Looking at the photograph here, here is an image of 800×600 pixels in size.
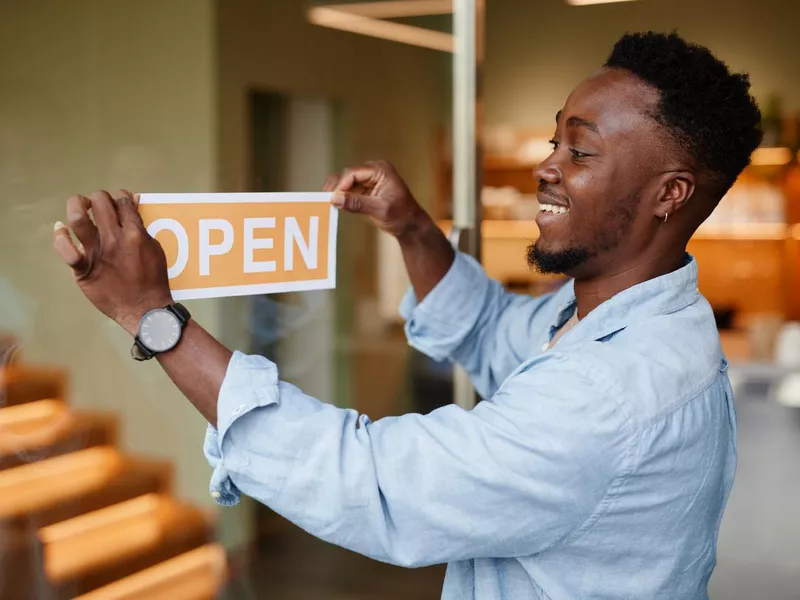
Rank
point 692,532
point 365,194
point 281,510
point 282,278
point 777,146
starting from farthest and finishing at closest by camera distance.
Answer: point 777,146 → point 365,194 → point 282,278 → point 692,532 → point 281,510

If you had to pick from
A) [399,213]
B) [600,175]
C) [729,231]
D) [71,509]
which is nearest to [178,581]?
[71,509]

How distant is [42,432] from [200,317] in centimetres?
51

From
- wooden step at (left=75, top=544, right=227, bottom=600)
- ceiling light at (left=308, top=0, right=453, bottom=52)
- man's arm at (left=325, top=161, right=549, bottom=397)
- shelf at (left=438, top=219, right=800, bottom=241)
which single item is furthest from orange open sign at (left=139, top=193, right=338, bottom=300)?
shelf at (left=438, top=219, right=800, bottom=241)

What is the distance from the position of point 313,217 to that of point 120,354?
0.76 m

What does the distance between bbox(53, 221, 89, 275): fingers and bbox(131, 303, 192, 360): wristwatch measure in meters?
0.08

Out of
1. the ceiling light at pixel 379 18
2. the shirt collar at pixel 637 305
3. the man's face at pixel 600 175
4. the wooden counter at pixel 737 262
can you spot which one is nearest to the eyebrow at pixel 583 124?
the man's face at pixel 600 175

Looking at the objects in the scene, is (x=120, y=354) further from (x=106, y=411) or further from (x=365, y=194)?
(x=365, y=194)

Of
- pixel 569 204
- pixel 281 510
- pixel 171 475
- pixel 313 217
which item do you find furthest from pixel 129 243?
pixel 171 475

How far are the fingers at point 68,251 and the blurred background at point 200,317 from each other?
28.0 inches

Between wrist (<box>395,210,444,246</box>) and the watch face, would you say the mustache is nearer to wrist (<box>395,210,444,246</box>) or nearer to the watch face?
wrist (<box>395,210,444,246</box>)

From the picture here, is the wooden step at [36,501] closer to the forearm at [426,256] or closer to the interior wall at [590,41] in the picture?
the forearm at [426,256]

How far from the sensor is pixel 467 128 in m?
2.41

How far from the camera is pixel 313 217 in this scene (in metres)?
1.43

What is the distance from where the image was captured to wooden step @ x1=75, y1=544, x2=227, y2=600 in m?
1.82
